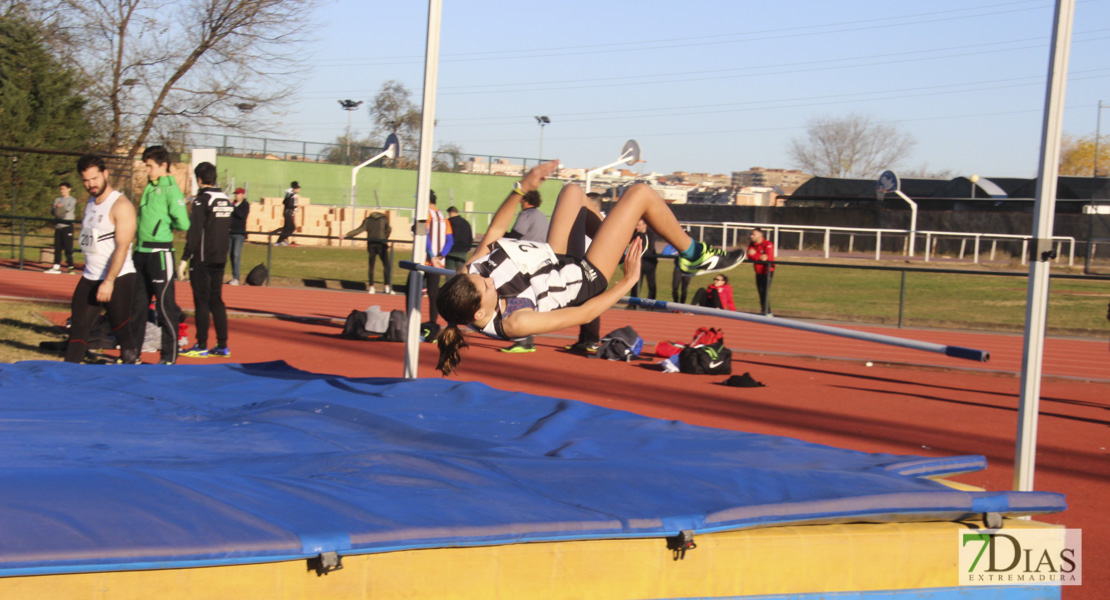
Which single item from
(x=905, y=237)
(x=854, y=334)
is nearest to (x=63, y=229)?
(x=854, y=334)

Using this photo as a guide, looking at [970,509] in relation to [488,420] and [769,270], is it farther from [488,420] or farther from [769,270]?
[769,270]

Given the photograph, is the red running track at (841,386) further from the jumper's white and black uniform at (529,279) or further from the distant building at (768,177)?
the distant building at (768,177)

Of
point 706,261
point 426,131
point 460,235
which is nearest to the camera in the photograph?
point 706,261

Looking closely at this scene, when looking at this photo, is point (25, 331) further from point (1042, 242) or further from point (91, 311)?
point (1042, 242)

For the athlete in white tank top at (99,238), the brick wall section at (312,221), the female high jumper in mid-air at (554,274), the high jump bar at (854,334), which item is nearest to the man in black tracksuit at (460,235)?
the athlete in white tank top at (99,238)

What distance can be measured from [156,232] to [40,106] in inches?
705

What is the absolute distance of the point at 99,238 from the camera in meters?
5.85

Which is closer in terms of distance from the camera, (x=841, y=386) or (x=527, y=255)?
(x=527, y=255)

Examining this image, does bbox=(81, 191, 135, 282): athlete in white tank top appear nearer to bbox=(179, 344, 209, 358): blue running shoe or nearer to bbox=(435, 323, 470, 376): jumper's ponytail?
bbox=(179, 344, 209, 358): blue running shoe

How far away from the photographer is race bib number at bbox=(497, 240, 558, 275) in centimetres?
426

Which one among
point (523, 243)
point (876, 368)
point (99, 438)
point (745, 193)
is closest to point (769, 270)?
point (876, 368)

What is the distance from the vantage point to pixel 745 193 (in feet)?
198

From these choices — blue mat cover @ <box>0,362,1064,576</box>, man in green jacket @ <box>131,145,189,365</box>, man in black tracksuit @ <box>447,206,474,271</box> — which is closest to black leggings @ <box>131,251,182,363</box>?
man in green jacket @ <box>131,145,189,365</box>

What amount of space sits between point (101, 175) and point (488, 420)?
3268mm
